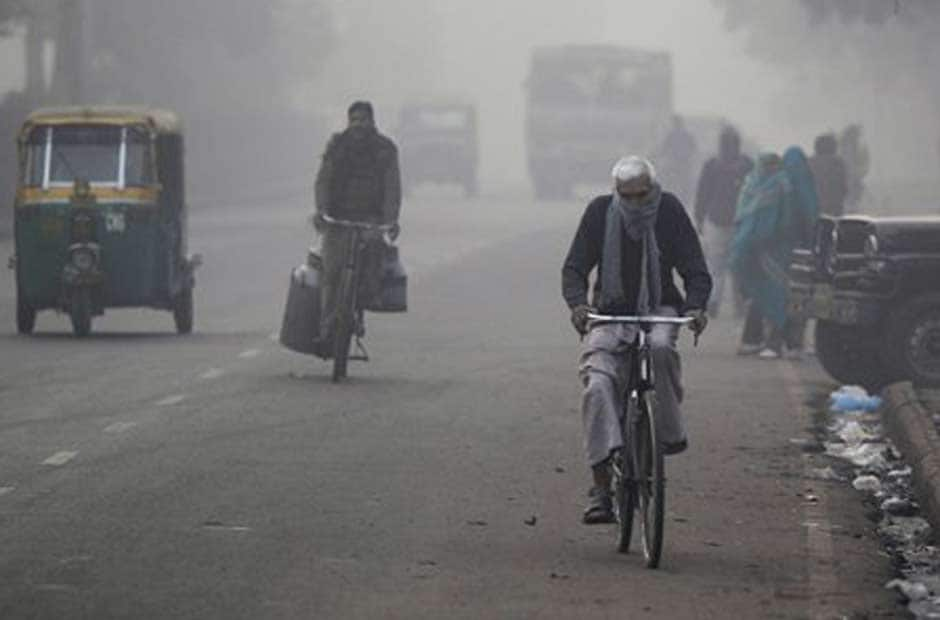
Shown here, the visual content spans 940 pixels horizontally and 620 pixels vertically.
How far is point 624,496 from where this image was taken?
11.5m

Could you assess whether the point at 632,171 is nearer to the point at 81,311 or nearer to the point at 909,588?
the point at 909,588

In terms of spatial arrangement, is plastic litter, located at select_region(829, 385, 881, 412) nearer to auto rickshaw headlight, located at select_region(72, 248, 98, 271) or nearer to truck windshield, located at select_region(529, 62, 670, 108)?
auto rickshaw headlight, located at select_region(72, 248, 98, 271)

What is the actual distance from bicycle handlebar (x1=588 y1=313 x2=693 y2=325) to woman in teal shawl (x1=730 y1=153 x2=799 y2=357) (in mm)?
11443

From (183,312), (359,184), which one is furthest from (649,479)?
(183,312)

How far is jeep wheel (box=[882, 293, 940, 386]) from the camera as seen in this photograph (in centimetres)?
1981

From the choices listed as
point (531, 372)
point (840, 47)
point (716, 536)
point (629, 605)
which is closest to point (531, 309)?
point (531, 372)

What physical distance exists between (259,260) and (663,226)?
92.7ft

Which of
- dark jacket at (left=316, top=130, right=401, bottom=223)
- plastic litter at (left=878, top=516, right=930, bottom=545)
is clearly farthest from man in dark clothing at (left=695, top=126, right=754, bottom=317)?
plastic litter at (left=878, top=516, right=930, bottom=545)

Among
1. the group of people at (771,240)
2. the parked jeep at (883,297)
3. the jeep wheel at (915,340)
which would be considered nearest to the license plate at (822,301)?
the parked jeep at (883,297)

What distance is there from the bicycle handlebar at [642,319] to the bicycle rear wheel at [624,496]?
50cm

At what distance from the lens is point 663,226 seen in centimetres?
1192

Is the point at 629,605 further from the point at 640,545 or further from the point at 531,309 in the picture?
the point at 531,309

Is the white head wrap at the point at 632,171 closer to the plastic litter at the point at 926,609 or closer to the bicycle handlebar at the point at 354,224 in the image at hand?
the plastic litter at the point at 926,609

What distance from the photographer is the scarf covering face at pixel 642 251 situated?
1177 cm
